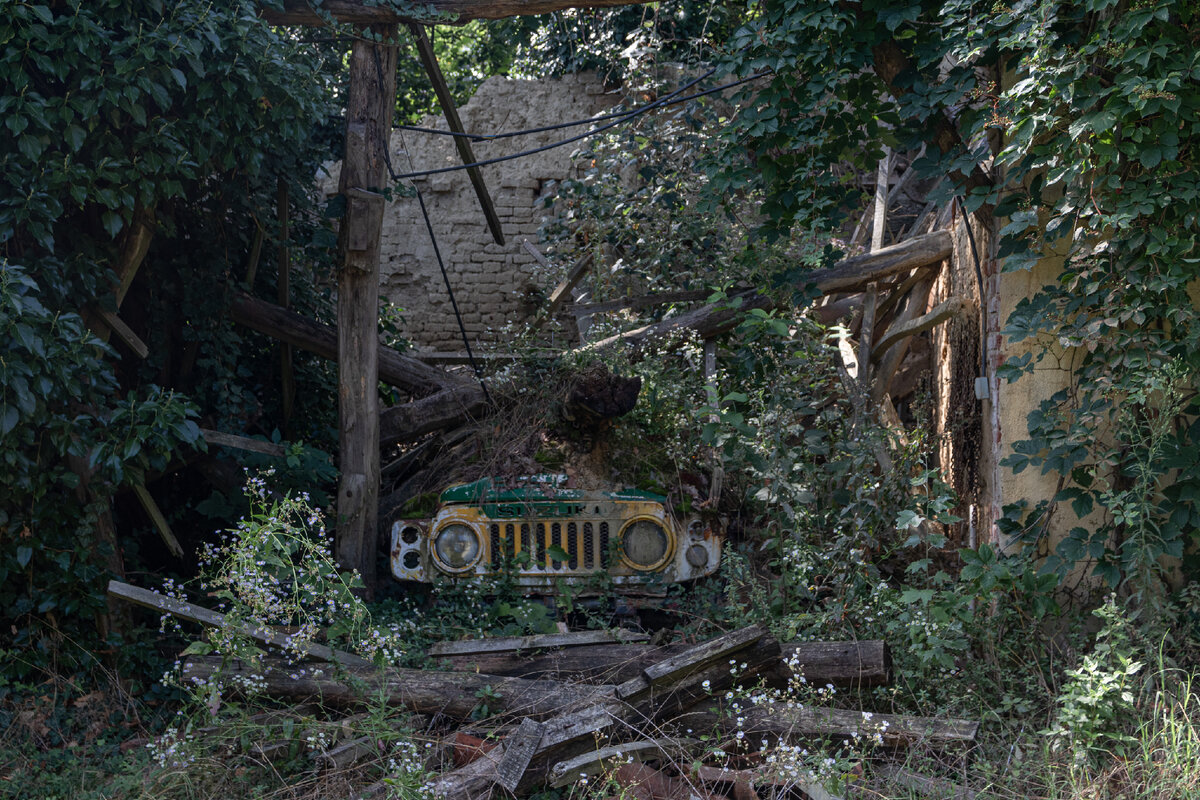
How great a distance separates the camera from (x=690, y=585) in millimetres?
5762

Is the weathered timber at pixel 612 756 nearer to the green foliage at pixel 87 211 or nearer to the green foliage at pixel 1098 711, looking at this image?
the green foliage at pixel 1098 711

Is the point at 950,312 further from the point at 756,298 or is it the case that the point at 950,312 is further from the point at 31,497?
the point at 31,497

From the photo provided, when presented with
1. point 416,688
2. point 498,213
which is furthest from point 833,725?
point 498,213

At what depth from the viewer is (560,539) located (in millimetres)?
5652

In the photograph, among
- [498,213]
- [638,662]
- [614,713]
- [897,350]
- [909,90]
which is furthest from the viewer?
[498,213]

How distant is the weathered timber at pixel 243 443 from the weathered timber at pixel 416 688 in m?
1.57

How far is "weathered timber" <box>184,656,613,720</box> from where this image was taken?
398 centimetres

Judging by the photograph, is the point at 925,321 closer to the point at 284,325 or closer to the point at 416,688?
the point at 416,688

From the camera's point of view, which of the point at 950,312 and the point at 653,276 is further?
the point at 653,276

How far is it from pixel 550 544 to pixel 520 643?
48.3 inches

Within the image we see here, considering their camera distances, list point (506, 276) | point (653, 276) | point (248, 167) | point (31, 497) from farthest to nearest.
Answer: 1. point (506, 276)
2. point (653, 276)
3. point (248, 167)
4. point (31, 497)

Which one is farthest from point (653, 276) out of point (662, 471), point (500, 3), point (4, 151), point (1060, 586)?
point (4, 151)

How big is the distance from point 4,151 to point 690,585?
Result: 14.0 feet

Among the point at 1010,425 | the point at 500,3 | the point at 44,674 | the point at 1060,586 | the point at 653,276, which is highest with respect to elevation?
the point at 500,3
